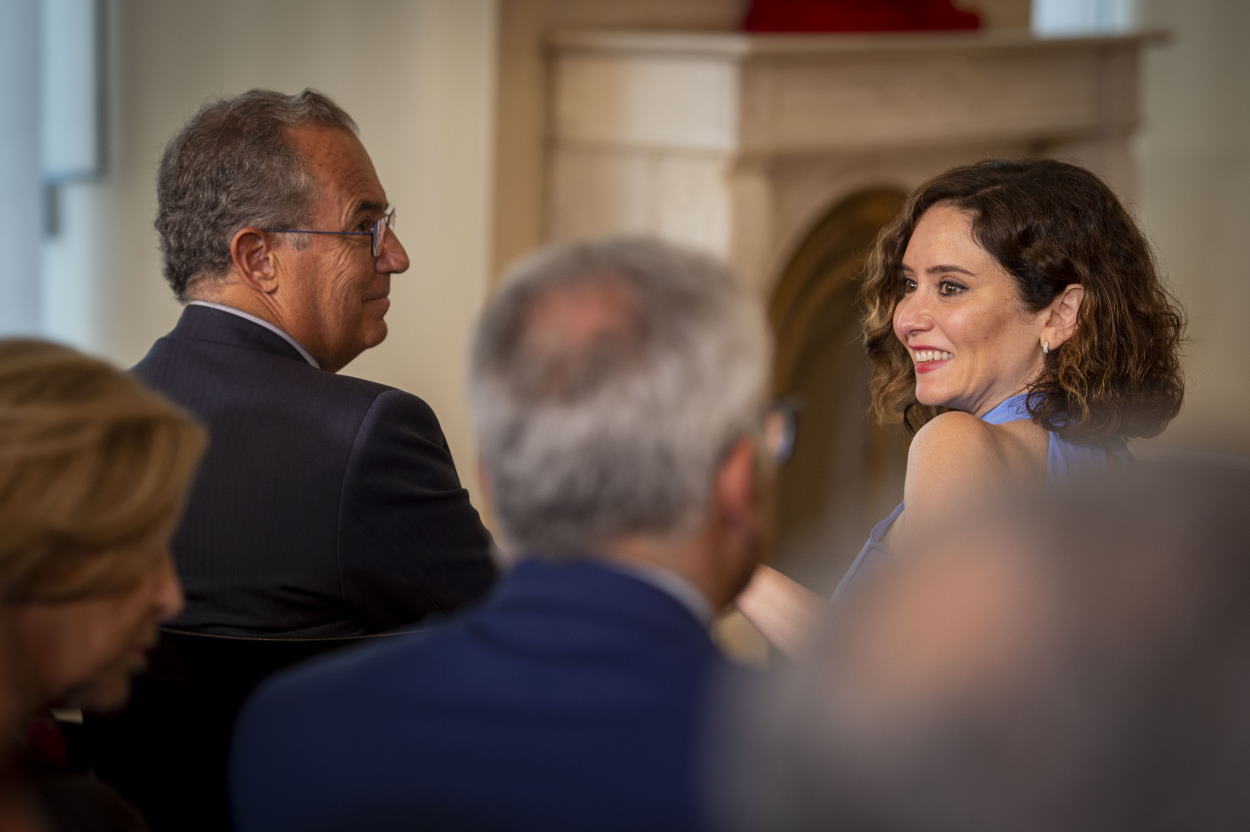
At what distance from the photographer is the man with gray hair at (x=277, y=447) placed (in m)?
→ 1.83

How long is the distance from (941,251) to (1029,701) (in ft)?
4.87

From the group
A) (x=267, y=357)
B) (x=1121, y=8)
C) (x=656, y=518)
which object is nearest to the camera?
(x=656, y=518)

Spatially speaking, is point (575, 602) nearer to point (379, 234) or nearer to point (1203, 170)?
point (379, 234)

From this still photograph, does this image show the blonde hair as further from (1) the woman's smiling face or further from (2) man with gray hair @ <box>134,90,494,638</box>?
(1) the woman's smiling face

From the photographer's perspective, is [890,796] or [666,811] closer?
[890,796]

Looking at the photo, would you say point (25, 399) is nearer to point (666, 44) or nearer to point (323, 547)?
point (323, 547)

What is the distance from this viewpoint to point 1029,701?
0.69 metres

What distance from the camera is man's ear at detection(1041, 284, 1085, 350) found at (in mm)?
2057

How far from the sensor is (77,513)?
3.43 ft

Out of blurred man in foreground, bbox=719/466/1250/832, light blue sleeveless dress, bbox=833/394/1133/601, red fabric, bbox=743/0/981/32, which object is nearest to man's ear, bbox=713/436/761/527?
blurred man in foreground, bbox=719/466/1250/832

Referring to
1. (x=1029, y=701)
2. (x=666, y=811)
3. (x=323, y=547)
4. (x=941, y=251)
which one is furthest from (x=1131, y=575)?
(x=941, y=251)

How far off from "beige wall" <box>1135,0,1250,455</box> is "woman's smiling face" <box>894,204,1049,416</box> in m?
5.35

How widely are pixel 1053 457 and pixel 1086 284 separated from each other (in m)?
0.25

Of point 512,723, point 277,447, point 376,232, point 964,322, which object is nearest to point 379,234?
point 376,232
